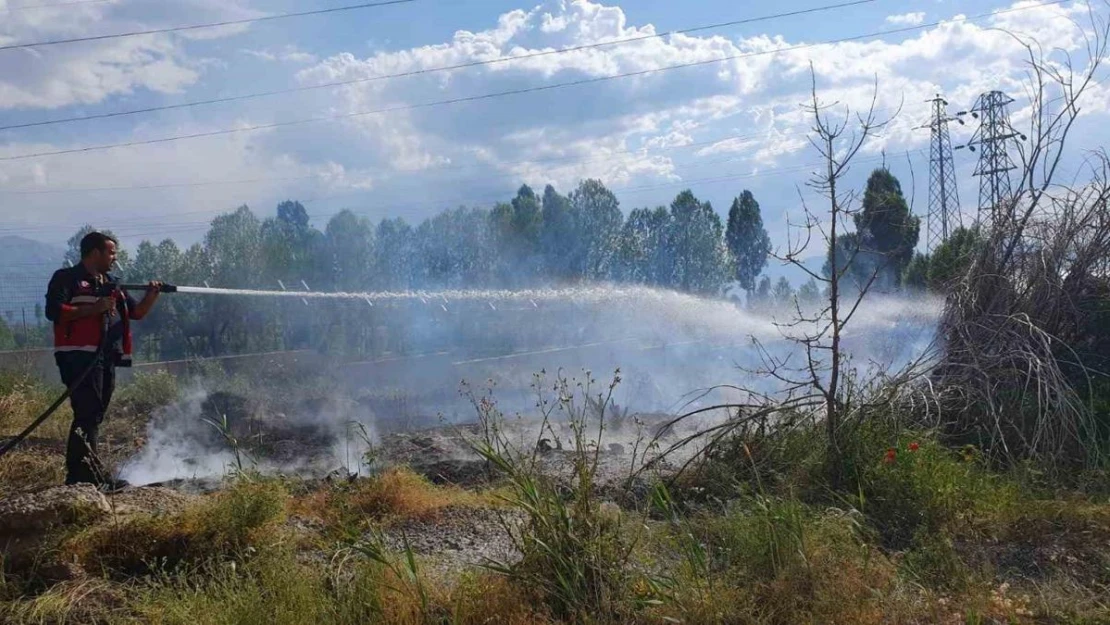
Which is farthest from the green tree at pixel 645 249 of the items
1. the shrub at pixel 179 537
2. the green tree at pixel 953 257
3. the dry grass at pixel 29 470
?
the shrub at pixel 179 537

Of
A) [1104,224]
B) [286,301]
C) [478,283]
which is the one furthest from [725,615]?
[478,283]

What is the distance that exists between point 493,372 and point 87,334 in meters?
12.9

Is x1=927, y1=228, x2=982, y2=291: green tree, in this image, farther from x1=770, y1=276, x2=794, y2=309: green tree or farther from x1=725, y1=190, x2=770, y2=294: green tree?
x1=725, y1=190, x2=770, y2=294: green tree

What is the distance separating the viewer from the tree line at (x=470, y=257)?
2244 centimetres

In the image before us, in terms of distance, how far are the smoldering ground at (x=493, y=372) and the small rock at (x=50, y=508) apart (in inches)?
148

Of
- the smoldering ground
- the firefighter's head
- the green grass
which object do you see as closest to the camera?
the green grass

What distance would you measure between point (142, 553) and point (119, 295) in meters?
2.45

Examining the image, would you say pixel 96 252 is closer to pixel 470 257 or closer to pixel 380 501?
pixel 380 501

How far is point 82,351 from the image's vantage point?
20.8ft

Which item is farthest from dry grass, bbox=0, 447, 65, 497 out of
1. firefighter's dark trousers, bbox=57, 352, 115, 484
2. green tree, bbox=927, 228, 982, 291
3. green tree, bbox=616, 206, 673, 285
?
green tree, bbox=616, 206, 673, 285

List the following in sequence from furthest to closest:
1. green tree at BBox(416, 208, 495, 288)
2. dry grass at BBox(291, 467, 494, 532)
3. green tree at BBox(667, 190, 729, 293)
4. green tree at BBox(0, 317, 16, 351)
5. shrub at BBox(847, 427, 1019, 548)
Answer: green tree at BBox(667, 190, 729, 293), green tree at BBox(416, 208, 495, 288), green tree at BBox(0, 317, 16, 351), shrub at BBox(847, 427, 1019, 548), dry grass at BBox(291, 467, 494, 532)

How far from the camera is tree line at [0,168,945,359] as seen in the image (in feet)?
73.6

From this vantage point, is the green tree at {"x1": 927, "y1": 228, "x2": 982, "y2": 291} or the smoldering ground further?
the smoldering ground

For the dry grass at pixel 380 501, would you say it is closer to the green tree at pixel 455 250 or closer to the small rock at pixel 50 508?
the small rock at pixel 50 508
